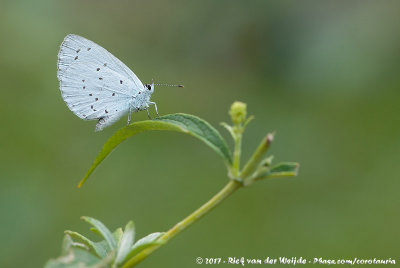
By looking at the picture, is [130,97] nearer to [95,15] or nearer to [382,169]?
[382,169]

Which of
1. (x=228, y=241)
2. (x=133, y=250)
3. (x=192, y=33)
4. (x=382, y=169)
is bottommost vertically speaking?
(x=228, y=241)

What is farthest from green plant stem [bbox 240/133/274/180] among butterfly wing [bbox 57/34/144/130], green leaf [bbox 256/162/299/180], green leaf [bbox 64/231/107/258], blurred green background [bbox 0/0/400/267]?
blurred green background [bbox 0/0/400/267]

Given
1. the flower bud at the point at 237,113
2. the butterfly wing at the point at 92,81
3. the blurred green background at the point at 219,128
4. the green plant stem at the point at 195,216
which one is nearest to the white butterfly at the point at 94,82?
the butterfly wing at the point at 92,81

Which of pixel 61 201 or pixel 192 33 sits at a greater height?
pixel 192 33

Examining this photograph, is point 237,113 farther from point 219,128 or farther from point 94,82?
point 219,128

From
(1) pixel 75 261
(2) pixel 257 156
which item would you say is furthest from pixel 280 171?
(1) pixel 75 261

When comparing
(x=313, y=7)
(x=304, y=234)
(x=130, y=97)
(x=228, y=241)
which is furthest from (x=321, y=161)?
(x=130, y=97)

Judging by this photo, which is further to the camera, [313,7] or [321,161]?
[313,7]
